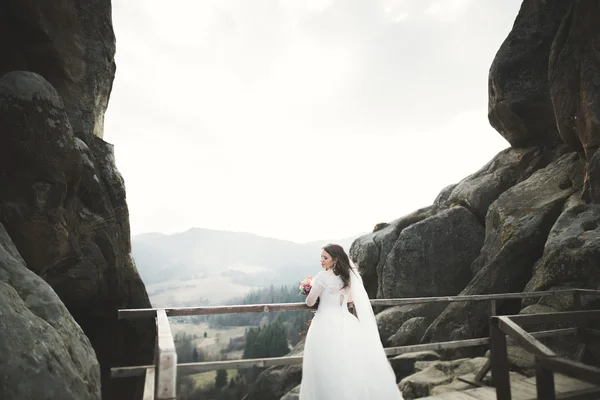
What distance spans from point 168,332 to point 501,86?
1608 centimetres

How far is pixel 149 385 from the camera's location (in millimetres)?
3262

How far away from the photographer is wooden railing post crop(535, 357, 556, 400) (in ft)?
8.45

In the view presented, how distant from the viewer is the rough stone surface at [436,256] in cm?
A: 1383

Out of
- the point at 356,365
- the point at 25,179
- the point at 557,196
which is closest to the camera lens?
the point at 356,365

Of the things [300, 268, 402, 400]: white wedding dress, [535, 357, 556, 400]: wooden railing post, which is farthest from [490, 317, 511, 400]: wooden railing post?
[300, 268, 402, 400]: white wedding dress

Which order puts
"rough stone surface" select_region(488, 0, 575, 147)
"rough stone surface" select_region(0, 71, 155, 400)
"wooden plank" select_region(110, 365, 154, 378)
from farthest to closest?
"rough stone surface" select_region(488, 0, 575, 147)
"rough stone surface" select_region(0, 71, 155, 400)
"wooden plank" select_region(110, 365, 154, 378)

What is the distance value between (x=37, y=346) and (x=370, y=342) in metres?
3.52

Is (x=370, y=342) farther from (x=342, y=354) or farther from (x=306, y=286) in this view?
(x=306, y=286)

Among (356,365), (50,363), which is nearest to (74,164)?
(50,363)

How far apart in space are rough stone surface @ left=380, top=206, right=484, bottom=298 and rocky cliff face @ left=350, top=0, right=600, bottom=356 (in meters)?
0.04

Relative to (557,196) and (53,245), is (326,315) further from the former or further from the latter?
(557,196)

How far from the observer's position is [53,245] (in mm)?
7828

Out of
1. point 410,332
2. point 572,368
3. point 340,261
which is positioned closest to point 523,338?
point 572,368

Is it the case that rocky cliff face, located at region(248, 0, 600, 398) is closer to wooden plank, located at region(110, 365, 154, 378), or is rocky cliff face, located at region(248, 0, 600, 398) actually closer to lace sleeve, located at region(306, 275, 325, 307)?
lace sleeve, located at region(306, 275, 325, 307)
